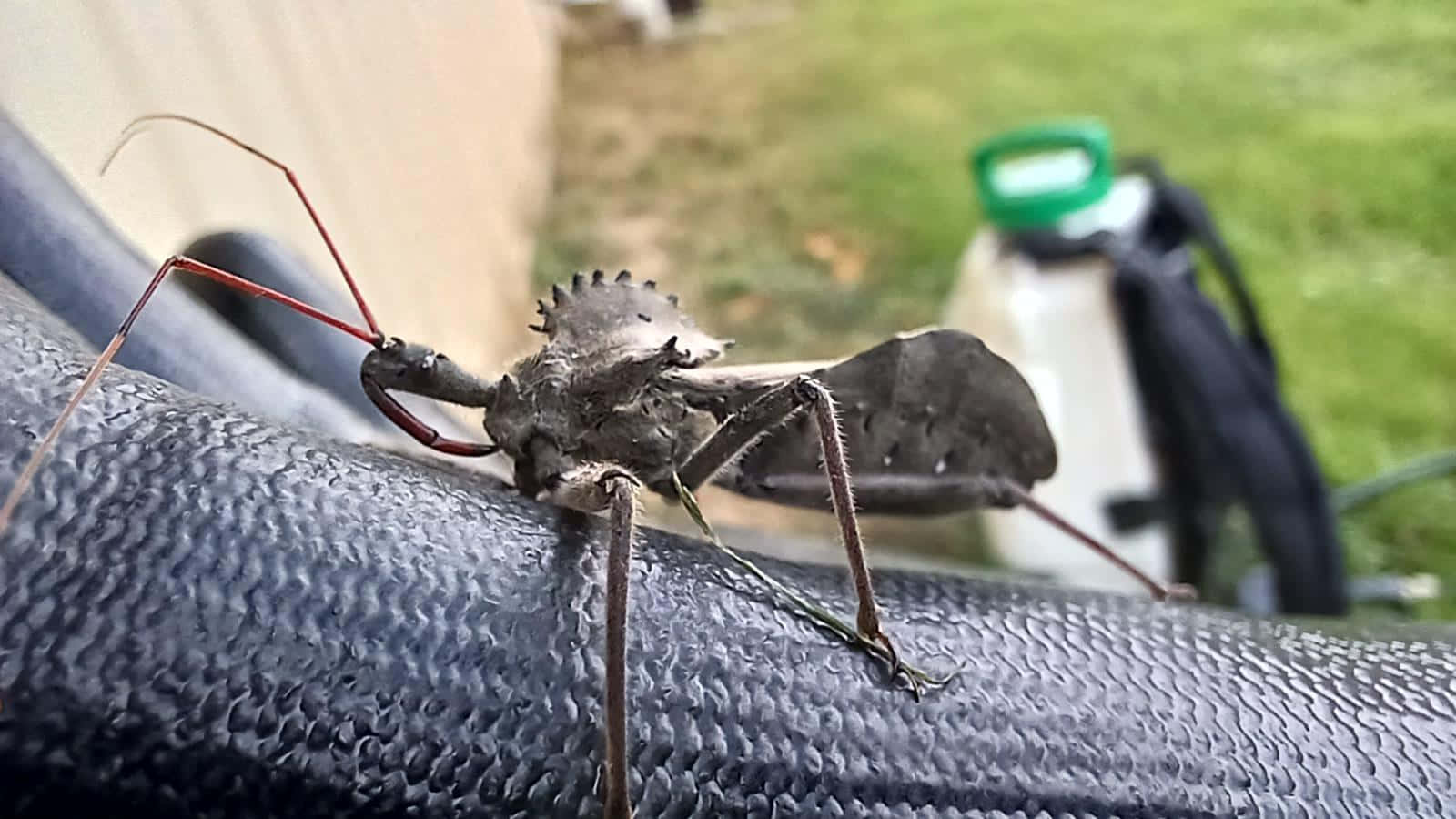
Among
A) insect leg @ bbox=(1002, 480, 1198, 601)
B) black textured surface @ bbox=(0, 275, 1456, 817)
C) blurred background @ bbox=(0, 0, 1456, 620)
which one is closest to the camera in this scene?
black textured surface @ bbox=(0, 275, 1456, 817)

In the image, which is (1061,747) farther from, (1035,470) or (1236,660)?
(1035,470)

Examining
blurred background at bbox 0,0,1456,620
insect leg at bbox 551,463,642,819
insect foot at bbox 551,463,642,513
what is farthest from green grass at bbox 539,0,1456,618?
insect leg at bbox 551,463,642,819

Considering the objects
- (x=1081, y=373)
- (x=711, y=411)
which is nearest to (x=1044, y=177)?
(x=1081, y=373)

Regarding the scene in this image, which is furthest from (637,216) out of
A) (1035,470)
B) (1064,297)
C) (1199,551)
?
(1035,470)

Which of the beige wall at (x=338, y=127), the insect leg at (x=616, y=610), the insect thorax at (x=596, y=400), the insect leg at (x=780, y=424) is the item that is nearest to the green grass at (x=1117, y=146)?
the beige wall at (x=338, y=127)

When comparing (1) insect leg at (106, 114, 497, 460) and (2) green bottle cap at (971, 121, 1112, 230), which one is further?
(2) green bottle cap at (971, 121, 1112, 230)

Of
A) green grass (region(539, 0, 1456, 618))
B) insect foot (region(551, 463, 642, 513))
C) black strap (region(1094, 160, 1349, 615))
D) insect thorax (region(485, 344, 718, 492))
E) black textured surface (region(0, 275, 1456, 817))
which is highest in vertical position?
green grass (region(539, 0, 1456, 618))

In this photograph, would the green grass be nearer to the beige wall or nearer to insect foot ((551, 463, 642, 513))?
the beige wall
